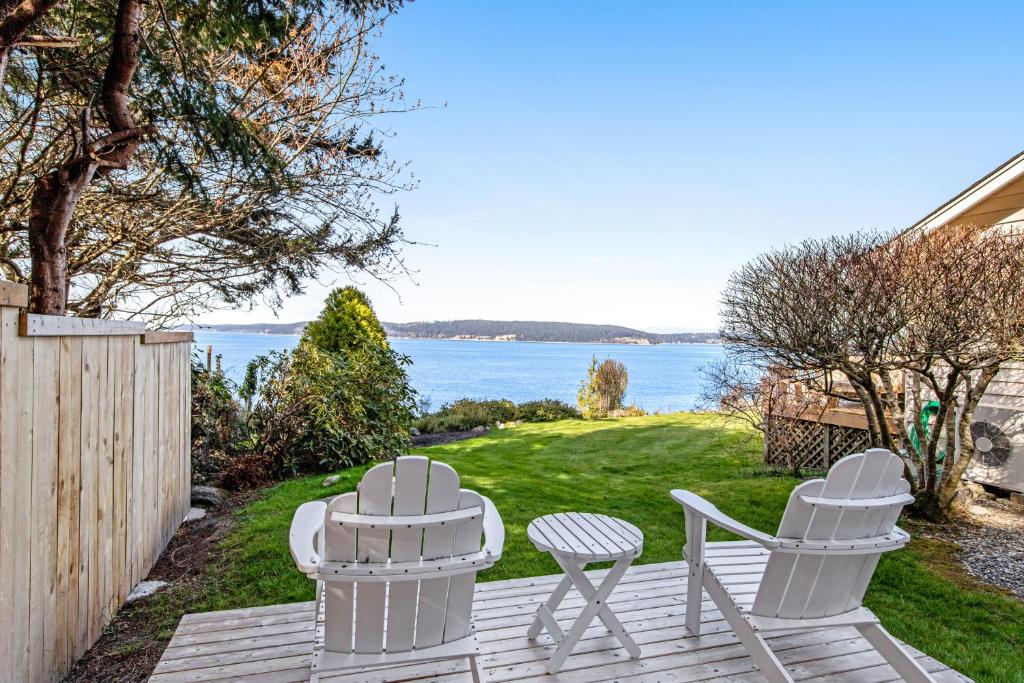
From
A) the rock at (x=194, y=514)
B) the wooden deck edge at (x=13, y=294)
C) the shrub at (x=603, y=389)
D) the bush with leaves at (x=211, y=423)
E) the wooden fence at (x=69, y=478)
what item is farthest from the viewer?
the shrub at (x=603, y=389)

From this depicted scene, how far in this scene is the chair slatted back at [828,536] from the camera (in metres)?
2.16

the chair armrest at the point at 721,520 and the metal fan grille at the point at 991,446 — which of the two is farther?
the metal fan grille at the point at 991,446

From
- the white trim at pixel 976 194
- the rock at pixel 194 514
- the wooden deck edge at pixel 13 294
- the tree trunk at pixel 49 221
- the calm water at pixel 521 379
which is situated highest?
the white trim at pixel 976 194

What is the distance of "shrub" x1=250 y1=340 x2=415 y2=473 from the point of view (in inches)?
245

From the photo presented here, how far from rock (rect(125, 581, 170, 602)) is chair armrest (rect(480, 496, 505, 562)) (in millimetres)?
2260

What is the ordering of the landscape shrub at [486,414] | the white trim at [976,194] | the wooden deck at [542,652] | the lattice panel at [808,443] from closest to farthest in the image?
the wooden deck at [542,652], the white trim at [976,194], the lattice panel at [808,443], the landscape shrub at [486,414]

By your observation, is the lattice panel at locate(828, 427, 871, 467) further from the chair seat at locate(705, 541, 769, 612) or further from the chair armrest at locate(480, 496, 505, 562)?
the chair armrest at locate(480, 496, 505, 562)

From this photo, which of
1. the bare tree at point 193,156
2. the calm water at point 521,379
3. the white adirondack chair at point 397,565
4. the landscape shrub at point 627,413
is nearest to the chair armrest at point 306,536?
the white adirondack chair at point 397,565

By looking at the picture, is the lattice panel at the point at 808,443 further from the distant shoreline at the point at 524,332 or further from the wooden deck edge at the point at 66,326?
the distant shoreline at the point at 524,332

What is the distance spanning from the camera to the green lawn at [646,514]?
9.77 feet

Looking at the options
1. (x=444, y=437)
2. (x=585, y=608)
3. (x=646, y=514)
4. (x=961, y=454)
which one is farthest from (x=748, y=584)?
(x=444, y=437)

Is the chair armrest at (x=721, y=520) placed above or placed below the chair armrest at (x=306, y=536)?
below

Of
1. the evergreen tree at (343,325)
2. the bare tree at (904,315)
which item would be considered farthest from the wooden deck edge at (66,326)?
the evergreen tree at (343,325)

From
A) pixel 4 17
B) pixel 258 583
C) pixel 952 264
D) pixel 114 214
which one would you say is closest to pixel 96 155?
pixel 4 17
